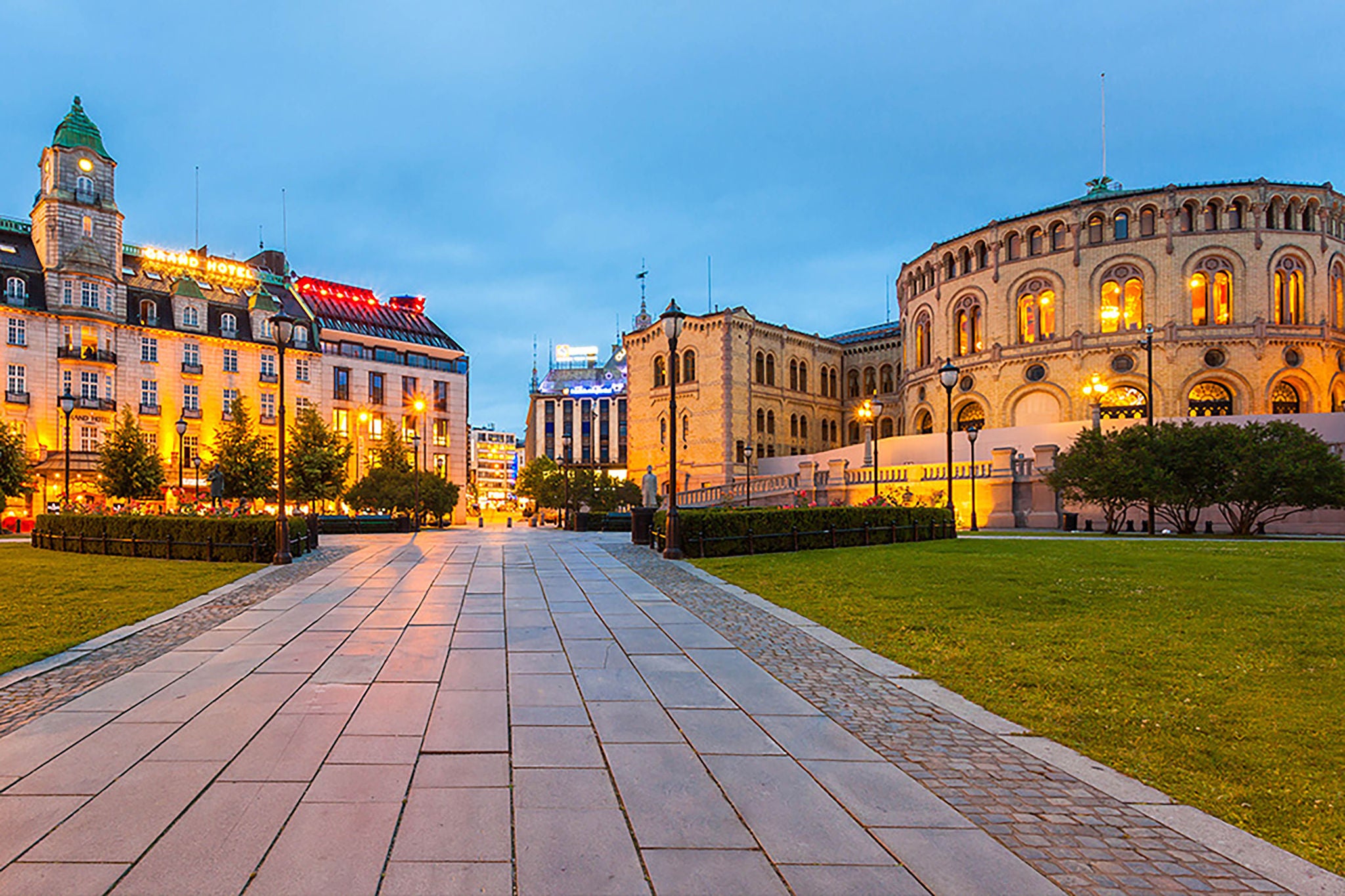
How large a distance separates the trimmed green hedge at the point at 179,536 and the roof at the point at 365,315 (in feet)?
163

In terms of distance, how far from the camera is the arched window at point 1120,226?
51.6 meters

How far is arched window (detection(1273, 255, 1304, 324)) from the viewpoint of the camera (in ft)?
162

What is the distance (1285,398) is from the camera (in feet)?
161

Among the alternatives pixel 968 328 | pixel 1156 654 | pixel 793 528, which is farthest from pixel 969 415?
pixel 1156 654

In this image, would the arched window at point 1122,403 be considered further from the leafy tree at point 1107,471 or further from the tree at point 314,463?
the tree at point 314,463

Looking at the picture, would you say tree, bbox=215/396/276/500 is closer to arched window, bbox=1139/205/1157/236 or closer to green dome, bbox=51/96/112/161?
green dome, bbox=51/96/112/161

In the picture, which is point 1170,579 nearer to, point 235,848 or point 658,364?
point 235,848

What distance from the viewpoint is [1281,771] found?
14.8 feet

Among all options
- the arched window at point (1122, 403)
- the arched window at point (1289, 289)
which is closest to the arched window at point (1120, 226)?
the arched window at point (1289, 289)

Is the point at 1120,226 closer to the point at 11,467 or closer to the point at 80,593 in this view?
the point at 80,593

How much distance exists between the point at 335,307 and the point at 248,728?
7197 centimetres

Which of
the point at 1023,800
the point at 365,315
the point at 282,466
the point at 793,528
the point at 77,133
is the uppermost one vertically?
the point at 77,133

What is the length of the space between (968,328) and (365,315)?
180 ft

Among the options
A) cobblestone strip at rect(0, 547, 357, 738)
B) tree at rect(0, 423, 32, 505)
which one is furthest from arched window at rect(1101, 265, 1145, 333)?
tree at rect(0, 423, 32, 505)
